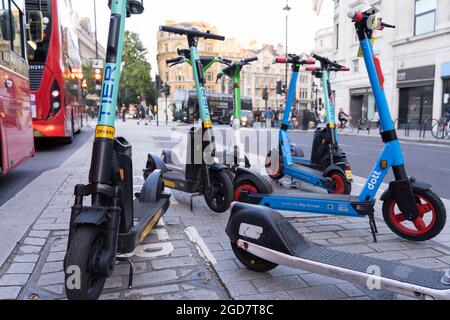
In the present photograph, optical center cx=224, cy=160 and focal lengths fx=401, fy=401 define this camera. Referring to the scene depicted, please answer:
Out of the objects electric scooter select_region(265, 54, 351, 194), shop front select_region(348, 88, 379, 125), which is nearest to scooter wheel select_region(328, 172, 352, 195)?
electric scooter select_region(265, 54, 351, 194)

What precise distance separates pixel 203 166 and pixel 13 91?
317 centimetres

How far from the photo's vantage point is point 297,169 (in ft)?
20.0

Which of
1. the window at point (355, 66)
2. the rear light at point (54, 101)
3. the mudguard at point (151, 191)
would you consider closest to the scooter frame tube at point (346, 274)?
the mudguard at point (151, 191)

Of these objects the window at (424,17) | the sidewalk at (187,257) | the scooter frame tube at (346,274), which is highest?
the window at (424,17)

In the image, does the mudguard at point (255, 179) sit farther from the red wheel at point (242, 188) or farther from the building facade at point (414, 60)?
the building facade at point (414, 60)

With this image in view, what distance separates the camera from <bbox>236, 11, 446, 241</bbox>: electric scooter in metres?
3.53

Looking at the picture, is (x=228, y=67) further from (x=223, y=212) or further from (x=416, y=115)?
(x=416, y=115)

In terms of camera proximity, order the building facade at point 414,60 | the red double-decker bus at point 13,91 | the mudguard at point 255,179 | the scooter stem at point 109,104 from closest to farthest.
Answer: the scooter stem at point 109,104
the mudguard at point 255,179
the red double-decker bus at point 13,91
the building facade at point 414,60

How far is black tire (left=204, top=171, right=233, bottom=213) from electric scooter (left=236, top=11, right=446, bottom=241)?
747mm

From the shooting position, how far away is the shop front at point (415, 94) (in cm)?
2400

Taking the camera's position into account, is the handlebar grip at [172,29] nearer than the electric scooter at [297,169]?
Yes

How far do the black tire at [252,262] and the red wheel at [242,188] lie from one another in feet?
4.64

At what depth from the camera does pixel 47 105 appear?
980cm
